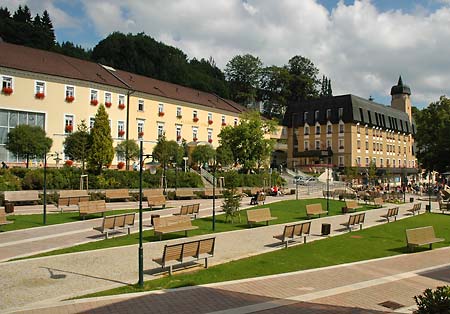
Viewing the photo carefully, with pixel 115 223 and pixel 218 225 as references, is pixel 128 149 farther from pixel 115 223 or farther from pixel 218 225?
pixel 115 223

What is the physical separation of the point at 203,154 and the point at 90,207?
2527 centimetres

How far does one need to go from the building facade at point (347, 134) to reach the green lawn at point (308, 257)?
46.9 m

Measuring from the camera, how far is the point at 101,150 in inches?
1291

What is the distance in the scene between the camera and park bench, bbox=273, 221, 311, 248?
14.8 m

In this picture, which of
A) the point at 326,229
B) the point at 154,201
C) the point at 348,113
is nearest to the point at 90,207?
the point at 154,201

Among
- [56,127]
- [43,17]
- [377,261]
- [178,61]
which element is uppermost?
[43,17]

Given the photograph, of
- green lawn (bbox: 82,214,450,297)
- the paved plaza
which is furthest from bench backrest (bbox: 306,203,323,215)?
the paved plaza

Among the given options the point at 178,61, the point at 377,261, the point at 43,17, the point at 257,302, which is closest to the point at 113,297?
the point at 257,302

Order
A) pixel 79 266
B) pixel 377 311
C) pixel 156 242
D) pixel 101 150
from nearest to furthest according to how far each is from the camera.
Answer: pixel 377 311 → pixel 79 266 → pixel 156 242 → pixel 101 150

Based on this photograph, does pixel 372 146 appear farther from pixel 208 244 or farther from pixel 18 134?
pixel 208 244

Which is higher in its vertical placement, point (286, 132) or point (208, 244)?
point (286, 132)

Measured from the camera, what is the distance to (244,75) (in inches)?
3634

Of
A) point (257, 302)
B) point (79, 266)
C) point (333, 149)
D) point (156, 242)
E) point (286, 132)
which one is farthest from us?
point (286, 132)

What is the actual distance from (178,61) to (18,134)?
59.1m
